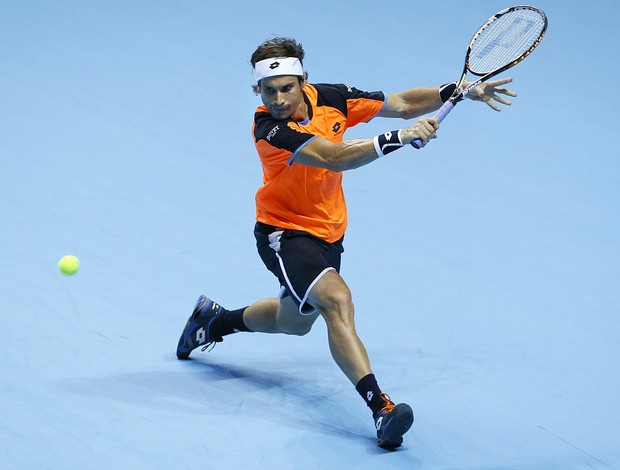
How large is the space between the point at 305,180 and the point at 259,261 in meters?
1.43

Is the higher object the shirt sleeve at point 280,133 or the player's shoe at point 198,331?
the shirt sleeve at point 280,133

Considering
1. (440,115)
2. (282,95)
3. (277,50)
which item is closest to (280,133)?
(282,95)

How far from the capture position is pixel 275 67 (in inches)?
185

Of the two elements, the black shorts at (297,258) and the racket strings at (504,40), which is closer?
the black shorts at (297,258)

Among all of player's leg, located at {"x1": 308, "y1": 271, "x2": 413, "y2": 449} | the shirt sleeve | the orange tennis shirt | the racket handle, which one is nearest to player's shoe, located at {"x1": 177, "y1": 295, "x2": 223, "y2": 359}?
the orange tennis shirt

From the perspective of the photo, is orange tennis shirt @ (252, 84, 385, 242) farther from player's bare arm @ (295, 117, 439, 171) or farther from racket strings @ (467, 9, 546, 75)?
racket strings @ (467, 9, 546, 75)

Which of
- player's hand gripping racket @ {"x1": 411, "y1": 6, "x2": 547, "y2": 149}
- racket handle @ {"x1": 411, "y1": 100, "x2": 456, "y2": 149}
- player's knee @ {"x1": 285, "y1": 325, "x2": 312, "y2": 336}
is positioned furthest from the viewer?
player's knee @ {"x1": 285, "y1": 325, "x2": 312, "y2": 336}

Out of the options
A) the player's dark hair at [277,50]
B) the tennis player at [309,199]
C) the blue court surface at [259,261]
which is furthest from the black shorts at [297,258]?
the player's dark hair at [277,50]

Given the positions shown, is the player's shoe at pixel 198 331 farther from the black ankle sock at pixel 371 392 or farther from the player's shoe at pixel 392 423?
the player's shoe at pixel 392 423

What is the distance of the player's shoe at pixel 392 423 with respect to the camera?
4.12m

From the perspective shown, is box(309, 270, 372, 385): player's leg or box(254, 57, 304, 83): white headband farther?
box(254, 57, 304, 83): white headband

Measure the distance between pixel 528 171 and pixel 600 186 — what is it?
20.4 inches

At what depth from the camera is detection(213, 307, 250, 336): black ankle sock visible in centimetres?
513

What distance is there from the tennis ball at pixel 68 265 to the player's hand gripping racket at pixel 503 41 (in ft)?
7.15
